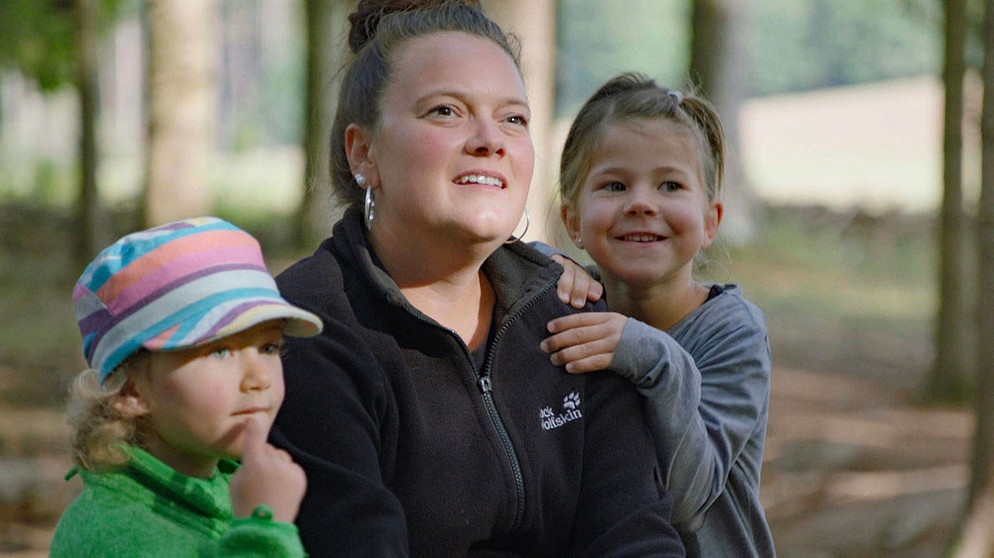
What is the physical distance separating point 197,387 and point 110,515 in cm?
26

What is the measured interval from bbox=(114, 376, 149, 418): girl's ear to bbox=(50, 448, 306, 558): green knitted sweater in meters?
0.07

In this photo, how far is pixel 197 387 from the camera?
2143 millimetres

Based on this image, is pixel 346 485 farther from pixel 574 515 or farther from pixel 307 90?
pixel 307 90

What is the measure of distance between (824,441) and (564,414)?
7226mm

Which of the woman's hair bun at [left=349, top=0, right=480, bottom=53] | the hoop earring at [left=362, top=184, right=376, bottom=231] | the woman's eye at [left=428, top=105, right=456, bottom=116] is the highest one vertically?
the woman's hair bun at [left=349, top=0, right=480, bottom=53]

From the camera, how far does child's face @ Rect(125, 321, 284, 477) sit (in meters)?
2.14

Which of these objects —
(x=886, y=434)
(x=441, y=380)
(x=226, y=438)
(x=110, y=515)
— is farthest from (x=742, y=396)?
(x=886, y=434)

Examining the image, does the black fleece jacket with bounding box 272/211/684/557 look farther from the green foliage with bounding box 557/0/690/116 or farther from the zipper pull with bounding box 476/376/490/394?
the green foliage with bounding box 557/0/690/116

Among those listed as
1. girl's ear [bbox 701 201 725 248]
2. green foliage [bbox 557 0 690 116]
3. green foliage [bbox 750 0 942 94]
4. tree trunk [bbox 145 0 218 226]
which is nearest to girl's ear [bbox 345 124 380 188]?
girl's ear [bbox 701 201 725 248]

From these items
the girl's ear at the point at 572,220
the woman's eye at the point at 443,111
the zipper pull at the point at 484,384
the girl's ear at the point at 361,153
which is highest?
the woman's eye at the point at 443,111

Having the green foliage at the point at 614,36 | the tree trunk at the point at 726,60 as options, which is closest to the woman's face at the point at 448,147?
the tree trunk at the point at 726,60

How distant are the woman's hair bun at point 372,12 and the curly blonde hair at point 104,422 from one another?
0.93m

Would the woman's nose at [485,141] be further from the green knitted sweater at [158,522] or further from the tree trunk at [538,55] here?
the tree trunk at [538,55]

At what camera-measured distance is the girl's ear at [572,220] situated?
331cm
